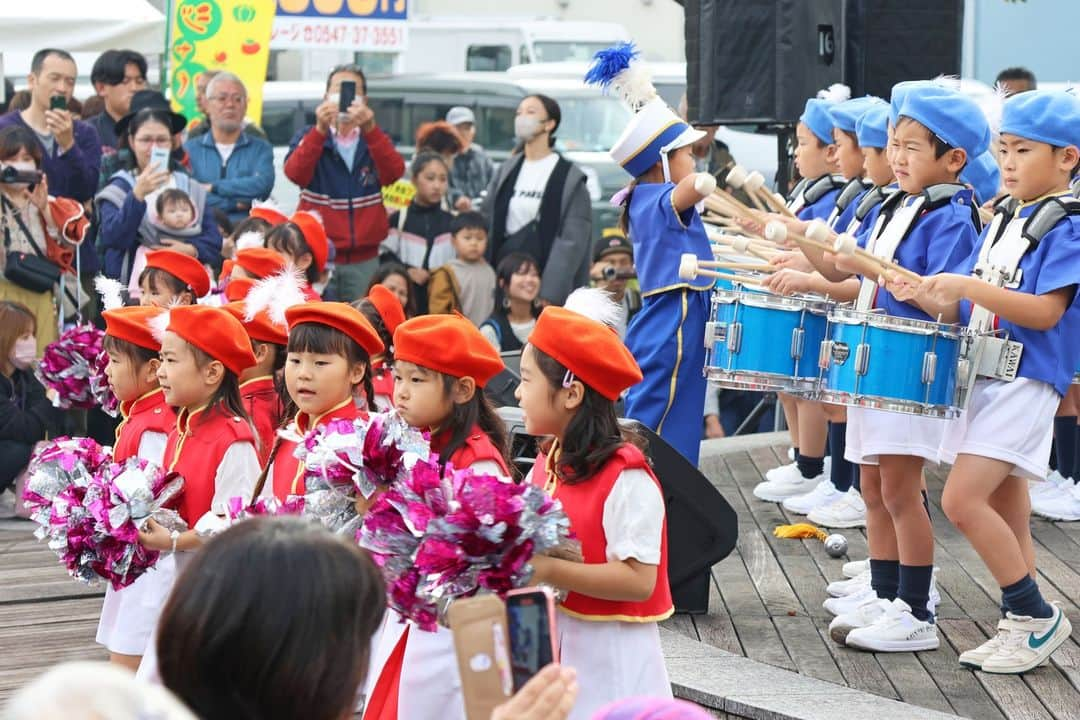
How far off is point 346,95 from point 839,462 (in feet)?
13.3

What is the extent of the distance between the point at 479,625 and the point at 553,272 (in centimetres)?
784

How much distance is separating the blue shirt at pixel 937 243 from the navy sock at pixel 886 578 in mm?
909

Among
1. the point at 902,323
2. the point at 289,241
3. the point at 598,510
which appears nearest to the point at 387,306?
the point at 289,241

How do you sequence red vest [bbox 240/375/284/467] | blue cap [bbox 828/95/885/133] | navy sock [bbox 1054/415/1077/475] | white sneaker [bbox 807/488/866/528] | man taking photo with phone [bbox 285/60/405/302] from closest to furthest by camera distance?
red vest [bbox 240/375/284/467], blue cap [bbox 828/95/885/133], white sneaker [bbox 807/488/866/528], navy sock [bbox 1054/415/1077/475], man taking photo with phone [bbox 285/60/405/302]

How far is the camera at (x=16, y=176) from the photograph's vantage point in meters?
8.87

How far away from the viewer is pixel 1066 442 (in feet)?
25.7

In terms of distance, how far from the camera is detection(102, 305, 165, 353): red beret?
17.5ft

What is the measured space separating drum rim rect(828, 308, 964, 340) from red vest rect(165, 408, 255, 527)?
181 cm

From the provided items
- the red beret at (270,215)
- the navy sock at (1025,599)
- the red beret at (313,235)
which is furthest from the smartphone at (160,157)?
the navy sock at (1025,599)

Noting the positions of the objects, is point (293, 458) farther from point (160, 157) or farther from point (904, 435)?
point (160, 157)

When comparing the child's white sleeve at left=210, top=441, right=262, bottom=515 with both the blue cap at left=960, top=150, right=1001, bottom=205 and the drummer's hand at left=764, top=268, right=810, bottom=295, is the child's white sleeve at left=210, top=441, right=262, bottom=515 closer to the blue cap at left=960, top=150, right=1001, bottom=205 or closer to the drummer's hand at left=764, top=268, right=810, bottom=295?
the drummer's hand at left=764, top=268, right=810, bottom=295

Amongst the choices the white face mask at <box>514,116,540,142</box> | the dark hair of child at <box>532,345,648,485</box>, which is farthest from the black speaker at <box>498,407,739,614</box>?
the white face mask at <box>514,116,540,142</box>

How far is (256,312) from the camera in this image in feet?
18.6

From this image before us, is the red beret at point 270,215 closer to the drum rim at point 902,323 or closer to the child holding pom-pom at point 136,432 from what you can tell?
the child holding pom-pom at point 136,432
